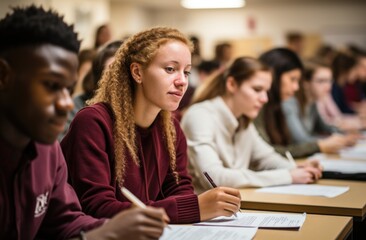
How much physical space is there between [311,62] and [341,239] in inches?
130

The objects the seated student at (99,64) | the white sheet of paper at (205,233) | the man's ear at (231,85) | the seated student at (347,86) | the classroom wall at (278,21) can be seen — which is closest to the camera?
the white sheet of paper at (205,233)

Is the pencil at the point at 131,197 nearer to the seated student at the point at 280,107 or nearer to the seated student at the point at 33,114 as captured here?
the seated student at the point at 33,114

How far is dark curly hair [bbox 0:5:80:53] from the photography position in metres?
1.11

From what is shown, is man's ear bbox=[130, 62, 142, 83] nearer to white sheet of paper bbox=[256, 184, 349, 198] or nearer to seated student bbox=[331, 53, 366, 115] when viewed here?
white sheet of paper bbox=[256, 184, 349, 198]

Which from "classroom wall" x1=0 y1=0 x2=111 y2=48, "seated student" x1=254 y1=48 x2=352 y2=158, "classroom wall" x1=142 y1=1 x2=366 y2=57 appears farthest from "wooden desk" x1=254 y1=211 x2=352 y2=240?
"classroom wall" x1=142 y1=1 x2=366 y2=57

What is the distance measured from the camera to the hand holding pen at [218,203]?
5.20ft

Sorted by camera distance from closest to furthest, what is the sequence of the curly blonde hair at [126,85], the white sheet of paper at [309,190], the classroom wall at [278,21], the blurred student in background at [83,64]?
the curly blonde hair at [126,85] → the white sheet of paper at [309,190] → the blurred student in background at [83,64] → the classroom wall at [278,21]

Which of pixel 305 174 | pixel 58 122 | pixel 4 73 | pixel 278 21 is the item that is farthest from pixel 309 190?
pixel 278 21

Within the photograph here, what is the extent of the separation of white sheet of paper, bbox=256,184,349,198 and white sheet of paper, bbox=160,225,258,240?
617 millimetres

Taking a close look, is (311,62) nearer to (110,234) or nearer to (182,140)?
(182,140)

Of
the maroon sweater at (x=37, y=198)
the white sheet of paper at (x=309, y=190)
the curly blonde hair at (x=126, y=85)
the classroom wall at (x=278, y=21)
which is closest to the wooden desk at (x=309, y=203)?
the white sheet of paper at (x=309, y=190)

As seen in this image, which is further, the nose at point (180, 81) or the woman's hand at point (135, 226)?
the nose at point (180, 81)

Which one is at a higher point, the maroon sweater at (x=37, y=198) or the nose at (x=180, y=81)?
the nose at (x=180, y=81)

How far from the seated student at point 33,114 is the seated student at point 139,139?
32cm
